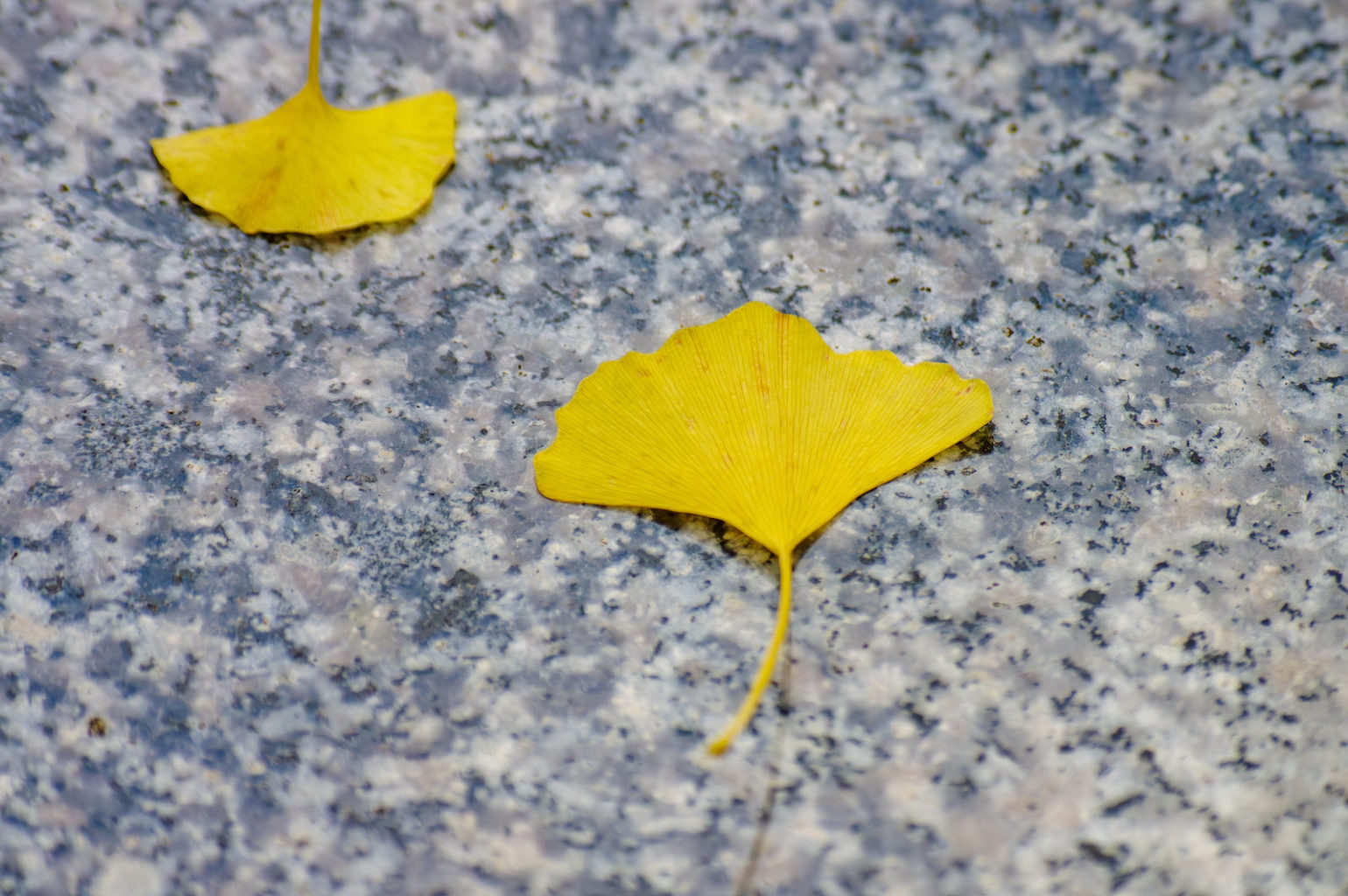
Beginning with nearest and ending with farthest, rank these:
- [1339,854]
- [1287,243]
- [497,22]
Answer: [1339,854]
[1287,243]
[497,22]

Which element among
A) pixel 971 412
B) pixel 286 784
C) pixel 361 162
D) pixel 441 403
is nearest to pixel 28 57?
pixel 361 162

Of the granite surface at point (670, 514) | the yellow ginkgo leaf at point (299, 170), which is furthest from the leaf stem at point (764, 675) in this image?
the yellow ginkgo leaf at point (299, 170)

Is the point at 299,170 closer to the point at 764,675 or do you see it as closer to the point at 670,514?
the point at 670,514

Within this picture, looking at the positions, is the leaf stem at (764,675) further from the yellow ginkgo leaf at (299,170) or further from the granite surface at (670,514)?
the yellow ginkgo leaf at (299,170)

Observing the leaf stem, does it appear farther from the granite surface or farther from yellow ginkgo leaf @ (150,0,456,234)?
yellow ginkgo leaf @ (150,0,456,234)

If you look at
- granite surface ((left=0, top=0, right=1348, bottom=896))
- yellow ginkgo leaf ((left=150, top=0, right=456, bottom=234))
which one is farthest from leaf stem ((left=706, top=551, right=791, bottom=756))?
yellow ginkgo leaf ((left=150, top=0, right=456, bottom=234))

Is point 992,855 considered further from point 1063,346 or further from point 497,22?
point 497,22

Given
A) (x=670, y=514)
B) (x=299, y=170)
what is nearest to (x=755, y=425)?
(x=670, y=514)
